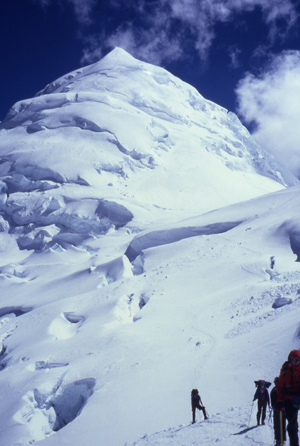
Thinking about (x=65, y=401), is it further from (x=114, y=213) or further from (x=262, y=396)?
(x=114, y=213)

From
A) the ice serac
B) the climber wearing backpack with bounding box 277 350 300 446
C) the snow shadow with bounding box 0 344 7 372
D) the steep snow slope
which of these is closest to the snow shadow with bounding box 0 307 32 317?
the steep snow slope

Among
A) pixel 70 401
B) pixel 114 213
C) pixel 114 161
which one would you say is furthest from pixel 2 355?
pixel 114 161

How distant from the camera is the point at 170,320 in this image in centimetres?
2306

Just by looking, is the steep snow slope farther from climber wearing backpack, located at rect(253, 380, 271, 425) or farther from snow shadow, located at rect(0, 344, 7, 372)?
climber wearing backpack, located at rect(253, 380, 271, 425)

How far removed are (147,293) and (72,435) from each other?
44.1ft

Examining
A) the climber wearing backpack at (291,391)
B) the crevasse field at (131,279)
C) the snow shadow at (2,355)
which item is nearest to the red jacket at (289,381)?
the climber wearing backpack at (291,391)

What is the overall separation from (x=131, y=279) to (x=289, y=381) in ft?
82.9

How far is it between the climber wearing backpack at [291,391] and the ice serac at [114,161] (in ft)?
147

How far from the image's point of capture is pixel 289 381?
5.22 meters

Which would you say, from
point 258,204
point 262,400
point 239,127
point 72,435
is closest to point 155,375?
point 72,435

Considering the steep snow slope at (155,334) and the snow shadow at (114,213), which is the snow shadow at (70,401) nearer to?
the steep snow slope at (155,334)

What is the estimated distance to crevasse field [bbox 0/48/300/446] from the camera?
50.7 feet

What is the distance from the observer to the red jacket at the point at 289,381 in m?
5.18

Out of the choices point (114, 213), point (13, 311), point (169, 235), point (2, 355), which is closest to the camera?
point (2, 355)
